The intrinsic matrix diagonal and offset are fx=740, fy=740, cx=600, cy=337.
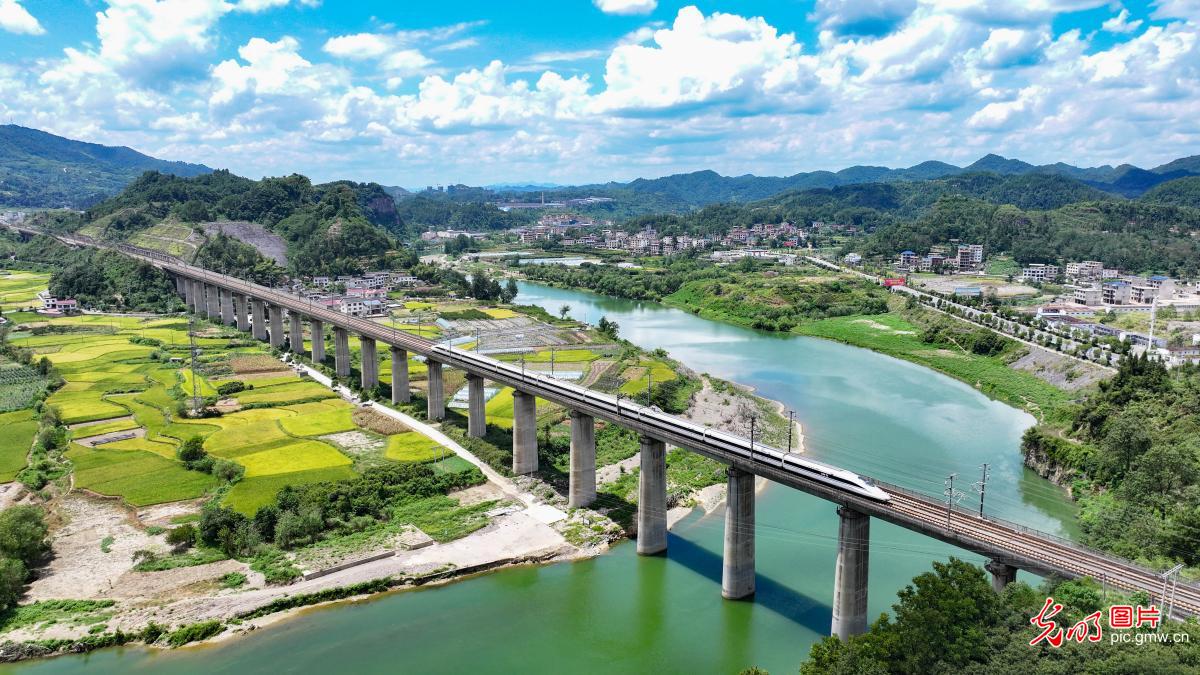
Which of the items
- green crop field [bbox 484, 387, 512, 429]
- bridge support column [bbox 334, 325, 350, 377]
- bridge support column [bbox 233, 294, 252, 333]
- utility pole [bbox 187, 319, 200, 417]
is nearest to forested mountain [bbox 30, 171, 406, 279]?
bridge support column [bbox 233, 294, 252, 333]

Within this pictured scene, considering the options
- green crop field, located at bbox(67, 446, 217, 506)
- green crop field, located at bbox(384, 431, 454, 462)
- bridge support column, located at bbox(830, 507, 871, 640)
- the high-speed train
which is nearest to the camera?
bridge support column, located at bbox(830, 507, 871, 640)

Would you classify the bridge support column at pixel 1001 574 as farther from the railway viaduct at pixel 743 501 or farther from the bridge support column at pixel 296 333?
the bridge support column at pixel 296 333

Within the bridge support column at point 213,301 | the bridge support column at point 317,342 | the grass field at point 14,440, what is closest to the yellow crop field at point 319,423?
the grass field at point 14,440

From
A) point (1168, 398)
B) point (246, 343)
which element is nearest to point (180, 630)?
point (1168, 398)

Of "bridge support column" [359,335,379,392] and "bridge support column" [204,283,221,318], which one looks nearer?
"bridge support column" [359,335,379,392]

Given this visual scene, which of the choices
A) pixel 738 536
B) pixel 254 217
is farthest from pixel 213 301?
pixel 738 536

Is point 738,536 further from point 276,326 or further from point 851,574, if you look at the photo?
point 276,326

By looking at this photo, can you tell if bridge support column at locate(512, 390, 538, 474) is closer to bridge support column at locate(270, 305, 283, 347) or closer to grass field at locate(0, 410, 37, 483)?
grass field at locate(0, 410, 37, 483)
